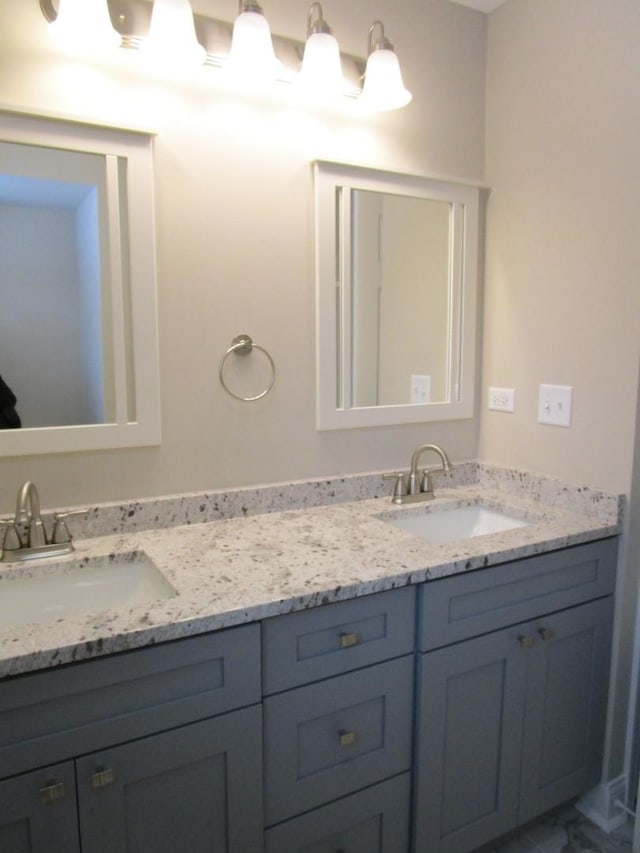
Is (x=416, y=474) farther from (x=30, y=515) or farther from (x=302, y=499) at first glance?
(x=30, y=515)

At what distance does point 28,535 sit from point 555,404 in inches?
58.1

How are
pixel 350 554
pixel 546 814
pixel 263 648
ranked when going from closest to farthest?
pixel 263 648
pixel 350 554
pixel 546 814

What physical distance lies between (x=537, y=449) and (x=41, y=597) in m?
1.45

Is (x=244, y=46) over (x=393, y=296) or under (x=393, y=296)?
over

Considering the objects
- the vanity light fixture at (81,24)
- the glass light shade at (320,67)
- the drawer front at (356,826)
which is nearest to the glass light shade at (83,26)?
the vanity light fixture at (81,24)

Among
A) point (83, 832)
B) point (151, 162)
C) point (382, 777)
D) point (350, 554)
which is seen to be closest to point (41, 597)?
point (83, 832)

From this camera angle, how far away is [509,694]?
1.45m

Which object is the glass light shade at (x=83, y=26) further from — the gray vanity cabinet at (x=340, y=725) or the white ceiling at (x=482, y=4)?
the gray vanity cabinet at (x=340, y=725)

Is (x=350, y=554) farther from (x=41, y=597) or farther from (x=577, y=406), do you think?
(x=577, y=406)

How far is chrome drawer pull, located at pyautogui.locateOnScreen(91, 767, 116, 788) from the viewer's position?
963mm

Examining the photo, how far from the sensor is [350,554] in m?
1.33

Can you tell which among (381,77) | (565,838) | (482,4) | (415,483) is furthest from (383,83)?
(565,838)

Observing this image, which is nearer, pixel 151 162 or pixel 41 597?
pixel 41 597

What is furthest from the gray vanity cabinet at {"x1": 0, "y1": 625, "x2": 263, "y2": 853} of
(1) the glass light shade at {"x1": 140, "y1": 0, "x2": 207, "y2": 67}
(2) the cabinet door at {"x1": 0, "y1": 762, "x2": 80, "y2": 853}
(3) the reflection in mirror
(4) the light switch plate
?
(1) the glass light shade at {"x1": 140, "y1": 0, "x2": 207, "y2": 67}
